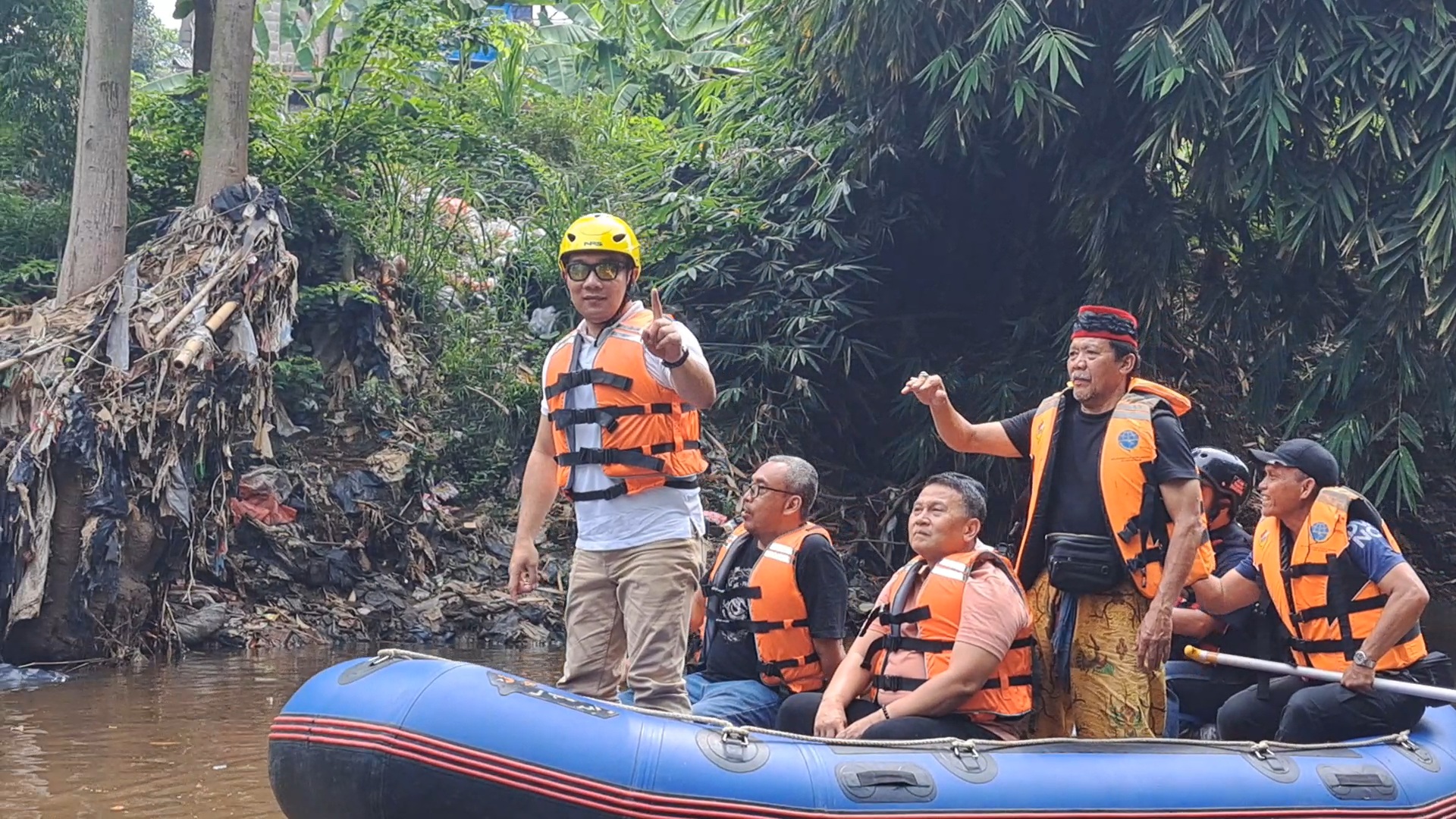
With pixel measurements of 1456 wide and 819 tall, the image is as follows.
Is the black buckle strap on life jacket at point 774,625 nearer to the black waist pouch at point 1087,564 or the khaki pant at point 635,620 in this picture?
the khaki pant at point 635,620

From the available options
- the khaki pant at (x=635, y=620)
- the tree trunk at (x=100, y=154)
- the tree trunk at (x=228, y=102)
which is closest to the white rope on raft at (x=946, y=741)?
the khaki pant at (x=635, y=620)

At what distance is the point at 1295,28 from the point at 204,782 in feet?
21.9

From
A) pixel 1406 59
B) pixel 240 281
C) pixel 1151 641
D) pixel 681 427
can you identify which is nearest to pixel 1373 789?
pixel 1151 641

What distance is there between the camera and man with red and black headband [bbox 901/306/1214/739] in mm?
4199

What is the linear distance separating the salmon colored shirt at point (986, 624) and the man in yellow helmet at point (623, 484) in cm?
63

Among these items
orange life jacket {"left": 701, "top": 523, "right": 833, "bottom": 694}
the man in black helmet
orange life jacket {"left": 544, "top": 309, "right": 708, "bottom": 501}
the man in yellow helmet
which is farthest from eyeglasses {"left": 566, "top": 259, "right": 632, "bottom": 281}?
the man in black helmet

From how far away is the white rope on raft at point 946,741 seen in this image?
3857mm

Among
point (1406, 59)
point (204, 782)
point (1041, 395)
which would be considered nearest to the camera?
point (204, 782)

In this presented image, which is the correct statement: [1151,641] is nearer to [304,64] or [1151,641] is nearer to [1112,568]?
[1112,568]

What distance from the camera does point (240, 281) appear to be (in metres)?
8.35

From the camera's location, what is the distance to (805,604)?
15.0ft

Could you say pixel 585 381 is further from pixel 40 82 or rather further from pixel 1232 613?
pixel 40 82

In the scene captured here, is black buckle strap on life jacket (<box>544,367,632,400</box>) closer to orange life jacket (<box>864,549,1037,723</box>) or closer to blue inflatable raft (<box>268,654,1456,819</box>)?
blue inflatable raft (<box>268,654,1456,819</box>)

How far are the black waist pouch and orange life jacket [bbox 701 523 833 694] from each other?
2.45 ft
